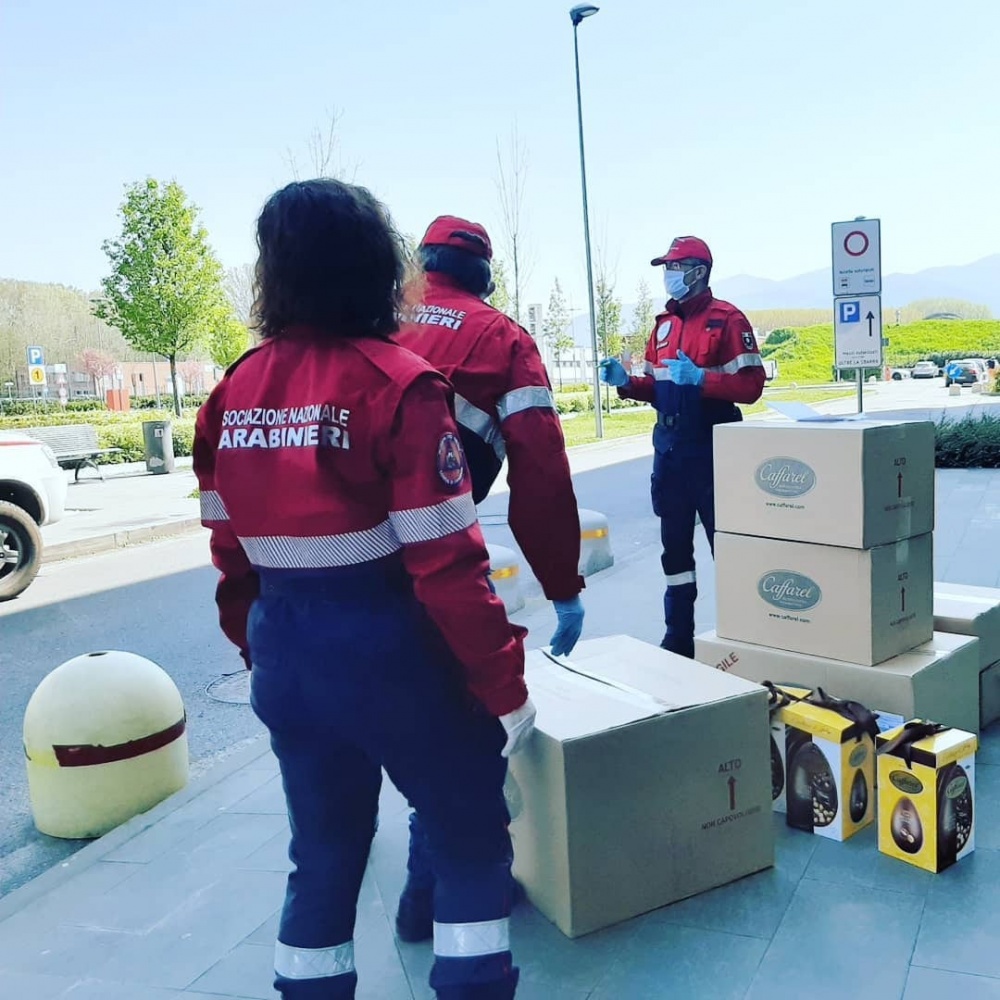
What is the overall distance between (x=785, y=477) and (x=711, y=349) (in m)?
1.27

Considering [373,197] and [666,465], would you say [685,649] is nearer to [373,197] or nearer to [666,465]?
[666,465]

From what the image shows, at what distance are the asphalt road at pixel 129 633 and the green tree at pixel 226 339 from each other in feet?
57.2

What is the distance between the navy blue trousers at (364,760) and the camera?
1772 mm

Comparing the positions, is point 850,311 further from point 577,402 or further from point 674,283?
point 577,402

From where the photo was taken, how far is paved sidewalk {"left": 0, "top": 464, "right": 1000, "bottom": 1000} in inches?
91.9

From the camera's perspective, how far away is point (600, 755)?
2.47 metres

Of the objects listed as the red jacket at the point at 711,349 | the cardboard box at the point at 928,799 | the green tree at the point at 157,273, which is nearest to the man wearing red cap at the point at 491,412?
the cardboard box at the point at 928,799

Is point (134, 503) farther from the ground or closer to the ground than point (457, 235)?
closer to the ground

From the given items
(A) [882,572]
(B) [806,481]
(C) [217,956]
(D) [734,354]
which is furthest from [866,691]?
(C) [217,956]

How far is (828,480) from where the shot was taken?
329cm

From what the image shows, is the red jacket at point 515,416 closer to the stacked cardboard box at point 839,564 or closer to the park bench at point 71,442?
the stacked cardboard box at point 839,564

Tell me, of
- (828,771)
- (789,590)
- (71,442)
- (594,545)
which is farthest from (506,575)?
(71,442)

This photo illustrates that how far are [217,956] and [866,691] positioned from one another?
2.14 m

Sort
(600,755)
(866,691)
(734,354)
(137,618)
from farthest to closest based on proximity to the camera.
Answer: (137,618), (734,354), (866,691), (600,755)
